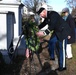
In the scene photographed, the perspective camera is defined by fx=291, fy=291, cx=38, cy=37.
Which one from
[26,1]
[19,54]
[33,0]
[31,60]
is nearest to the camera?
[31,60]

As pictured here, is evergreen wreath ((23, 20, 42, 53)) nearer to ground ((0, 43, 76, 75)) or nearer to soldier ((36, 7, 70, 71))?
soldier ((36, 7, 70, 71))

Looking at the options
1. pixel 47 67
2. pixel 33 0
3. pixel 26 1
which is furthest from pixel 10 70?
pixel 26 1

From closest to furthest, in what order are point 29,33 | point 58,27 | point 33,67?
point 29,33
point 58,27
point 33,67

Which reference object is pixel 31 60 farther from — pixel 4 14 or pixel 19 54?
pixel 4 14

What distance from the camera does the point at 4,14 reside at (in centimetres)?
820

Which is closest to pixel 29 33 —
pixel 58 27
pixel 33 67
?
pixel 58 27

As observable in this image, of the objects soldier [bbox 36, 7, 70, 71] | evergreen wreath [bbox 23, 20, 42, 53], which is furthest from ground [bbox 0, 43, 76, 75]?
evergreen wreath [bbox 23, 20, 42, 53]

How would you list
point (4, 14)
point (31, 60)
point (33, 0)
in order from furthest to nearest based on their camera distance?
point (33, 0) < point (31, 60) < point (4, 14)

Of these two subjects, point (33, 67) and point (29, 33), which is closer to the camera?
point (29, 33)

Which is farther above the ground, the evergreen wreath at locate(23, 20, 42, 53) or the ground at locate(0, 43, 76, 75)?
the evergreen wreath at locate(23, 20, 42, 53)

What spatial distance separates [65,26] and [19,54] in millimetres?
2563

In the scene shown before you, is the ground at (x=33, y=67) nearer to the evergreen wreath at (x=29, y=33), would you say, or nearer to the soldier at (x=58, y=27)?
the soldier at (x=58, y=27)

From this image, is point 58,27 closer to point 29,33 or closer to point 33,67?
point 29,33

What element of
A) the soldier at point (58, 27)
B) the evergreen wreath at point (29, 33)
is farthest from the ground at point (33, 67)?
the evergreen wreath at point (29, 33)
